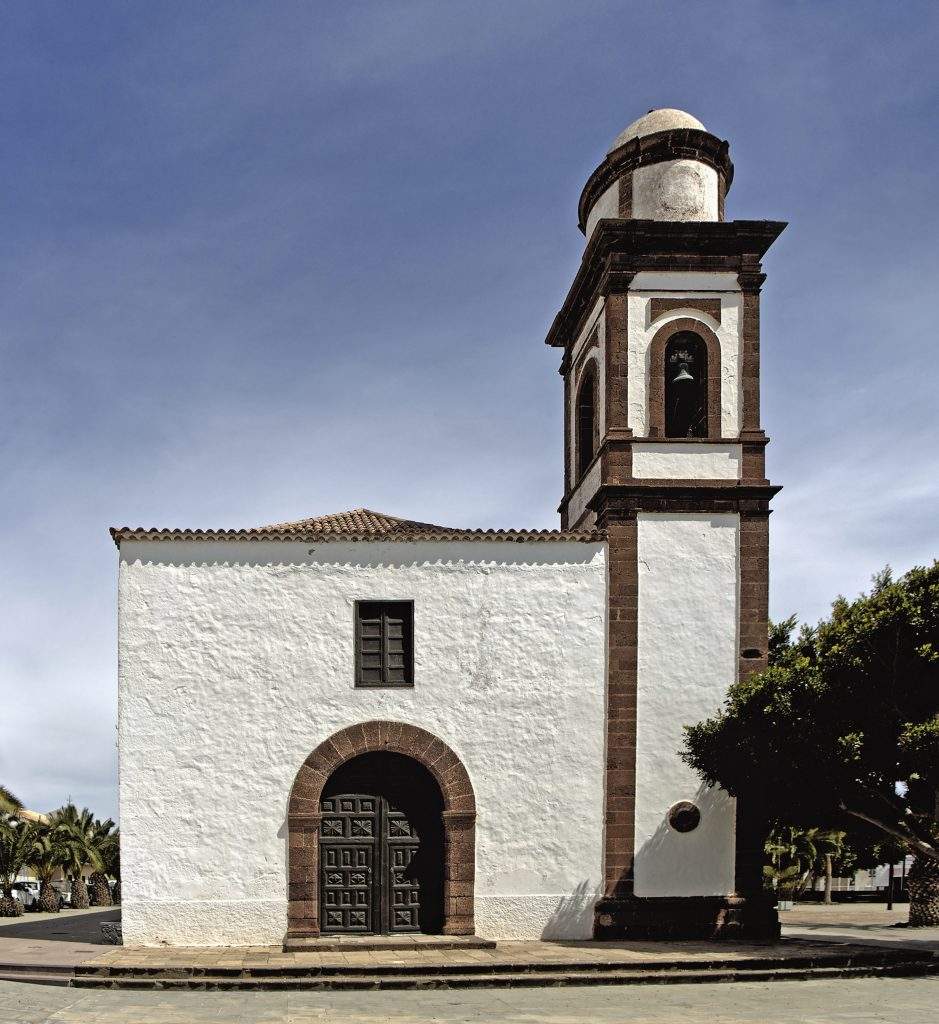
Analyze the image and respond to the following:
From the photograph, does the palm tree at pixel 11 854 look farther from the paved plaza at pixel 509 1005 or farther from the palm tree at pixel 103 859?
the paved plaza at pixel 509 1005

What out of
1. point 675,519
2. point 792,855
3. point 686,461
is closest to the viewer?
point 675,519

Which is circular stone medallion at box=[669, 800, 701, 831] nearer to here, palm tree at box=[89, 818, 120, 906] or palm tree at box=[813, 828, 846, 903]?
palm tree at box=[813, 828, 846, 903]

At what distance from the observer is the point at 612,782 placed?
16.8 m

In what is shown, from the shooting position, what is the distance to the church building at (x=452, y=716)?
1606cm

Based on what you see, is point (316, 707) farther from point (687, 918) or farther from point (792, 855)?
point (792, 855)

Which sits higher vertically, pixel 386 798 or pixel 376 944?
pixel 386 798

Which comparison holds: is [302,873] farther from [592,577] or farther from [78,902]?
[78,902]

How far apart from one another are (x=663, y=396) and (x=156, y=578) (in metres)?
8.25

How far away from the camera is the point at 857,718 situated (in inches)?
605

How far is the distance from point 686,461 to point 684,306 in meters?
2.53

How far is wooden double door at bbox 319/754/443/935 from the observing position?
1616 centimetres

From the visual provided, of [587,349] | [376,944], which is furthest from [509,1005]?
[587,349]

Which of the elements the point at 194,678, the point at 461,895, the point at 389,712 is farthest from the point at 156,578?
the point at 461,895

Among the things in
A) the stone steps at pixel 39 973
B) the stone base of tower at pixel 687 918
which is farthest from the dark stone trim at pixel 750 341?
the stone steps at pixel 39 973
